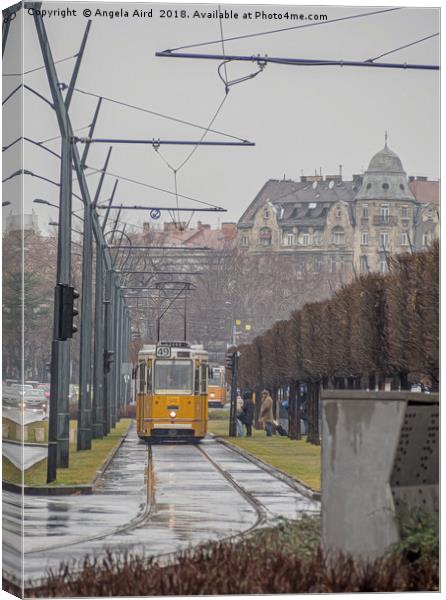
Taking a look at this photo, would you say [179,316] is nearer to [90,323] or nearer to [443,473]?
[443,473]

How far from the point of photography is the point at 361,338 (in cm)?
2891

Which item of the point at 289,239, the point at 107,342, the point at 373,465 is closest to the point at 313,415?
the point at 289,239

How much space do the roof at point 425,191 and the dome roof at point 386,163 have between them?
0.19m

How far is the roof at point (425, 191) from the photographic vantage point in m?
15.8

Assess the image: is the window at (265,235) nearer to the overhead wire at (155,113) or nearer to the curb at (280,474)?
the overhead wire at (155,113)

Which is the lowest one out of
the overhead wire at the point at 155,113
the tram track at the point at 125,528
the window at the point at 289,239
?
the tram track at the point at 125,528

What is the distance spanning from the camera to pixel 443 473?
14.7m

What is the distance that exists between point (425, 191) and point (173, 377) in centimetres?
632

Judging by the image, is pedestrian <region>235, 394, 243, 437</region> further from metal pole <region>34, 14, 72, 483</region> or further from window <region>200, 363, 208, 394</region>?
metal pole <region>34, 14, 72, 483</region>

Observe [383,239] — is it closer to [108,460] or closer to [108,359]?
[108,460]

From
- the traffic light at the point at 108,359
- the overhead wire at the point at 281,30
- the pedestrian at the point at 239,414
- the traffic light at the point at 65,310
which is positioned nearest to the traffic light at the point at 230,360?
the pedestrian at the point at 239,414

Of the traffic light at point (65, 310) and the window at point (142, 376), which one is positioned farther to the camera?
the window at point (142, 376)

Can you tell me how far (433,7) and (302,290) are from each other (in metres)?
3.44

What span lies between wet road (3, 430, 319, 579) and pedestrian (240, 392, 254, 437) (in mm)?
1160
